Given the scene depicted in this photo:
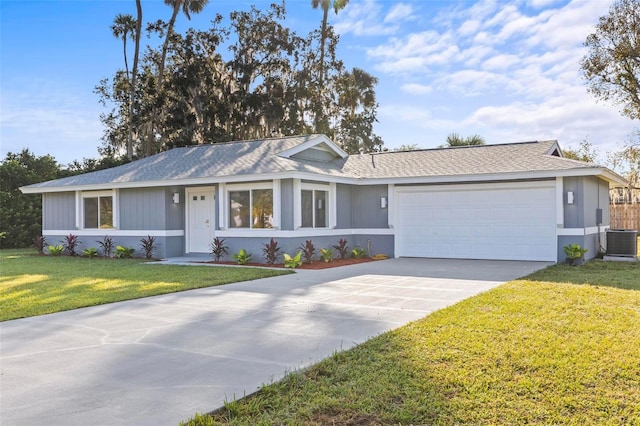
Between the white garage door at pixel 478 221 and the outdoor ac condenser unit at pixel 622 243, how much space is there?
7.72ft

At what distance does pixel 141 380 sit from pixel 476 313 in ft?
13.9

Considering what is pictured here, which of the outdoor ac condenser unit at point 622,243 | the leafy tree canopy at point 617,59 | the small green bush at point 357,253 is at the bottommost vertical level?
the small green bush at point 357,253

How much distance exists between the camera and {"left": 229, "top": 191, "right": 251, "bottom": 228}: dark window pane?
46.8 feet

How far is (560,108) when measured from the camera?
2503 cm

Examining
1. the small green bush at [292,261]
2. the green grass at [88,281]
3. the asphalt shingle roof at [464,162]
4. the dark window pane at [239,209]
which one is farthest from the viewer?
the dark window pane at [239,209]

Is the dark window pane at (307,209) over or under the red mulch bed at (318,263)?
over

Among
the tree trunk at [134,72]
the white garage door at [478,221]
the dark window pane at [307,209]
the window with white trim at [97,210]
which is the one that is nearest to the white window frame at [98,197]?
the window with white trim at [97,210]

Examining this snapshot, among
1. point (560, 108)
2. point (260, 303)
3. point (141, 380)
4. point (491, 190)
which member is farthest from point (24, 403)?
point (560, 108)

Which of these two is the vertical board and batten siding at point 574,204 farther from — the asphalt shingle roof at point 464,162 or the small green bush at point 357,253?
the small green bush at point 357,253

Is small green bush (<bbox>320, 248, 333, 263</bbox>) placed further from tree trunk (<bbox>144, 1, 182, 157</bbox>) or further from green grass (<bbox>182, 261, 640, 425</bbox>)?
tree trunk (<bbox>144, 1, 182, 157</bbox>)

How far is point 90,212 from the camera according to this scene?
684 inches

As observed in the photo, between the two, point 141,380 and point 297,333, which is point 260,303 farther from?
point 141,380

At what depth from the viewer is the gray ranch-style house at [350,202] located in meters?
13.5

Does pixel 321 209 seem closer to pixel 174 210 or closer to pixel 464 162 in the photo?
pixel 464 162
